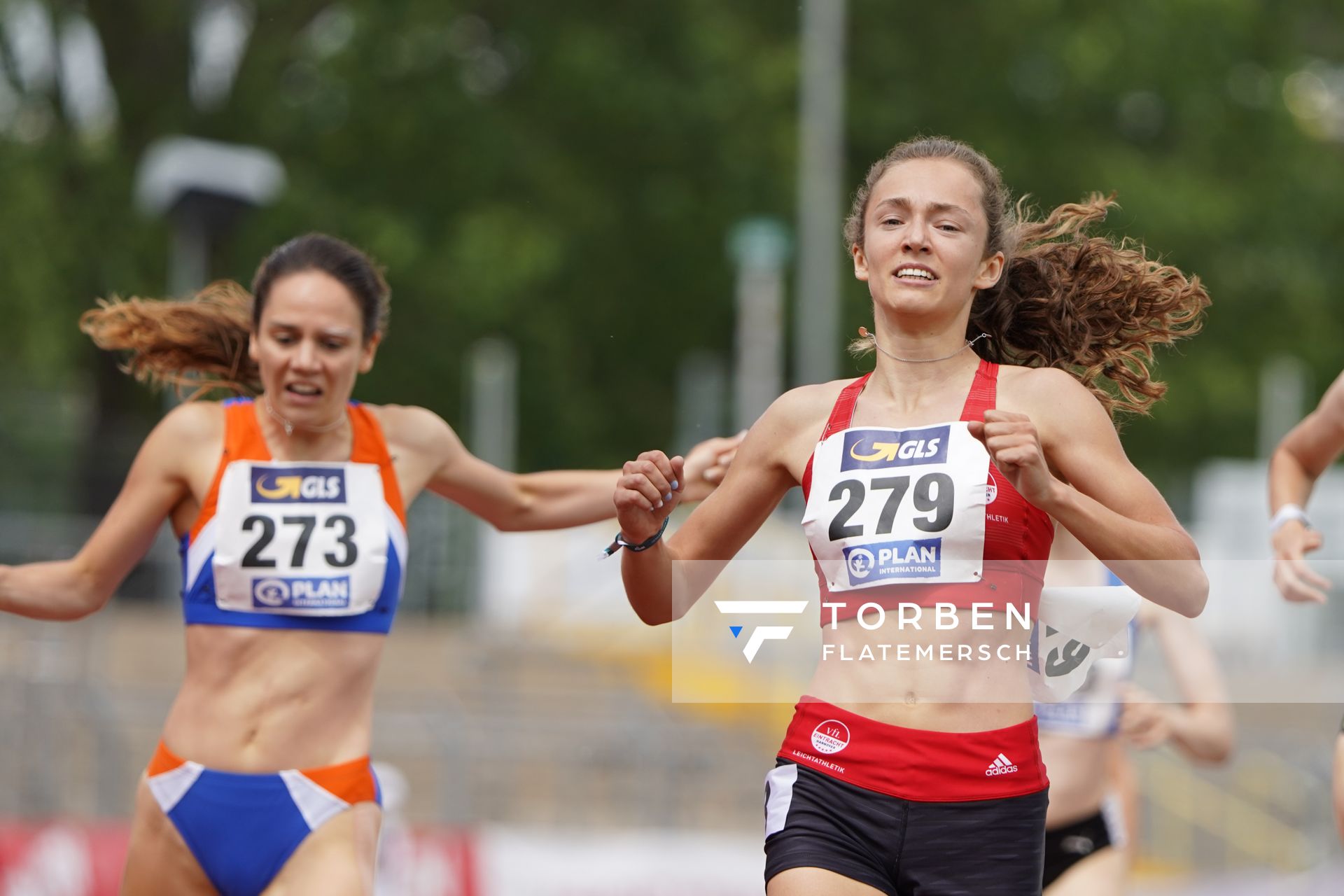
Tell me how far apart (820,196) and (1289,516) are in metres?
15.7

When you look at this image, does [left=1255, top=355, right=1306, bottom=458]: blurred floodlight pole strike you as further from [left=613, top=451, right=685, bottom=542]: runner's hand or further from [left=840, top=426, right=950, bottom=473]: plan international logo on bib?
[left=613, top=451, right=685, bottom=542]: runner's hand

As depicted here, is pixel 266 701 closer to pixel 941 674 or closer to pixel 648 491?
pixel 648 491

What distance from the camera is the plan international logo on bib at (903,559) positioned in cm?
371

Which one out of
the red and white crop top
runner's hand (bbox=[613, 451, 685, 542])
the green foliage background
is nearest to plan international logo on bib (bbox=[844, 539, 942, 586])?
the red and white crop top

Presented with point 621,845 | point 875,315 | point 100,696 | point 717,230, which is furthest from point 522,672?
point 875,315

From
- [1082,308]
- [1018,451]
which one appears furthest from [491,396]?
[1018,451]

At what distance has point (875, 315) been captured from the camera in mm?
4000

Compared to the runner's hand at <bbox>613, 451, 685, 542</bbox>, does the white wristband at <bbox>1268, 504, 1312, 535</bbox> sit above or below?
above

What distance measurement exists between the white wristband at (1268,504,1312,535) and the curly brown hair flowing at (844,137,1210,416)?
0.97 metres

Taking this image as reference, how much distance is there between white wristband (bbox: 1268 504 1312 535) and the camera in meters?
5.14

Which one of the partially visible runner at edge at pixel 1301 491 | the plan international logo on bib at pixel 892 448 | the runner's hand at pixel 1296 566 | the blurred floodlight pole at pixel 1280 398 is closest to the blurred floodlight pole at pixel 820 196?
the blurred floodlight pole at pixel 1280 398

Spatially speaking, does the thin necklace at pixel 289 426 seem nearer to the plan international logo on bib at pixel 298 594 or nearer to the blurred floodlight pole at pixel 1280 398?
the plan international logo on bib at pixel 298 594

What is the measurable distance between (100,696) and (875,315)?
7.18 metres

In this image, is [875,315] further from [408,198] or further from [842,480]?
[408,198]
